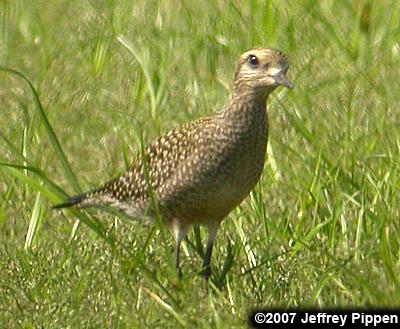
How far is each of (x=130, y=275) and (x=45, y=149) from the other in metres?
2.22

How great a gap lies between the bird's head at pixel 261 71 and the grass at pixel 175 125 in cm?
60

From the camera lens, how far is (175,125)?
8.91 meters

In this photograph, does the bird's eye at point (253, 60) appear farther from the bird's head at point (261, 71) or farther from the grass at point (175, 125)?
the grass at point (175, 125)

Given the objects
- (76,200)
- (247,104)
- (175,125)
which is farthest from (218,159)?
(175,125)

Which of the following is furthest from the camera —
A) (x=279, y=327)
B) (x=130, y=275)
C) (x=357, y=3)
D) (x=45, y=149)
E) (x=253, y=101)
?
(x=357, y=3)

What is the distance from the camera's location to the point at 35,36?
1048cm

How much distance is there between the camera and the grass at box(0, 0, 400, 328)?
6512 millimetres

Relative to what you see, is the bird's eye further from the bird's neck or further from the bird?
the bird's neck

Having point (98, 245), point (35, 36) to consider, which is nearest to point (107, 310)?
point (98, 245)

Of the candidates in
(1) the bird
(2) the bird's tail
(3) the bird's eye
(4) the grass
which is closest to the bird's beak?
(1) the bird

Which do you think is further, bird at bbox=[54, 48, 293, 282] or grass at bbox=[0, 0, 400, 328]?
bird at bbox=[54, 48, 293, 282]

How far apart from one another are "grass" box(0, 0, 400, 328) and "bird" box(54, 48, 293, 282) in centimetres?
15

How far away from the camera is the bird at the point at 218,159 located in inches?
276

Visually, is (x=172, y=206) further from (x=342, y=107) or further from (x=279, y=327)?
(x=342, y=107)
